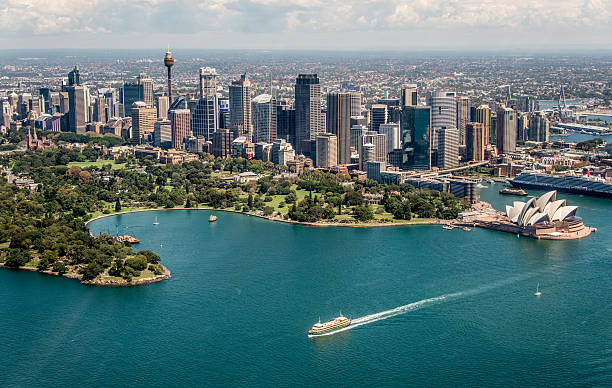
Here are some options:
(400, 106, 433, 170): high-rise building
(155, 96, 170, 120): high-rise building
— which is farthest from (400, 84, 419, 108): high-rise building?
(155, 96, 170, 120): high-rise building

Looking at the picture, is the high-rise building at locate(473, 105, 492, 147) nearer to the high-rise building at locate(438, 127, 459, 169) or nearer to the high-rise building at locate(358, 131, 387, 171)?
the high-rise building at locate(438, 127, 459, 169)

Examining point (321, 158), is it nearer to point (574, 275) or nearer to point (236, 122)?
point (236, 122)

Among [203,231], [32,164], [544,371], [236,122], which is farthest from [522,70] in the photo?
[544,371]

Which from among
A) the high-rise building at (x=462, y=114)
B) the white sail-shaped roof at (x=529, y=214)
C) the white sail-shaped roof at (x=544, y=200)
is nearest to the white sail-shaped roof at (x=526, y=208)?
the white sail-shaped roof at (x=529, y=214)

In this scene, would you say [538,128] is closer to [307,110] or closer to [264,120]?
[307,110]

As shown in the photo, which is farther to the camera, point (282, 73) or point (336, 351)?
point (282, 73)

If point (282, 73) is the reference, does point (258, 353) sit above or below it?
below

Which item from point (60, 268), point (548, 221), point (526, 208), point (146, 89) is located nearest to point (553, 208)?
point (548, 221)
